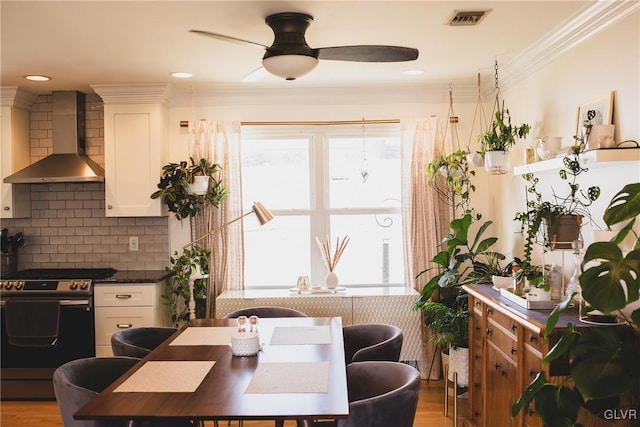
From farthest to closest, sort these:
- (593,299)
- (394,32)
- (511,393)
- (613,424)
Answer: (394,32) → (511,393) → (613,424) → (593,299)

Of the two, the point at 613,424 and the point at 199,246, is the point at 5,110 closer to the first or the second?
the point at 199,246

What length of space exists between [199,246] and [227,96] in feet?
Answer: 4.32

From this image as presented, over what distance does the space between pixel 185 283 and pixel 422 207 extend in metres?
2.08

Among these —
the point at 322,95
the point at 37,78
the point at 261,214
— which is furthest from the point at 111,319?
the point at 322,95

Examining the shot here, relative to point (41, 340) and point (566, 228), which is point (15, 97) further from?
point (566, 228)

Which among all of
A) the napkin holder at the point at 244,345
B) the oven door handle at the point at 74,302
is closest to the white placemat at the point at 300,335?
the napkin holder at the point at 244,345

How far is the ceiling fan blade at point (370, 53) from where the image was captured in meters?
2.67

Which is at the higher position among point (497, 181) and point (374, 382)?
point (497, 181)

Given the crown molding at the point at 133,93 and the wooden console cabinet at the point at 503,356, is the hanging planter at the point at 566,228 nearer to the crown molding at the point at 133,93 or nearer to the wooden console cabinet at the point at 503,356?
the wooden console cabinet at the point at 503,356

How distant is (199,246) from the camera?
15.8ft

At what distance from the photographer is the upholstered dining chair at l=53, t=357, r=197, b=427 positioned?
7.74 feet

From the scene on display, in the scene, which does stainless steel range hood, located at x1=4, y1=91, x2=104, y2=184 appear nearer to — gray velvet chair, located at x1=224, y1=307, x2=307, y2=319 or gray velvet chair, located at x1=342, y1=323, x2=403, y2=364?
gray velvet chair, located at x1=224, y1=307, x2=307, y2=319

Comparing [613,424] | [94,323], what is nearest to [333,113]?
[94,323]

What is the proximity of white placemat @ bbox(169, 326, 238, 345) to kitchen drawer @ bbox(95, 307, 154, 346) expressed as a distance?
1.23m
